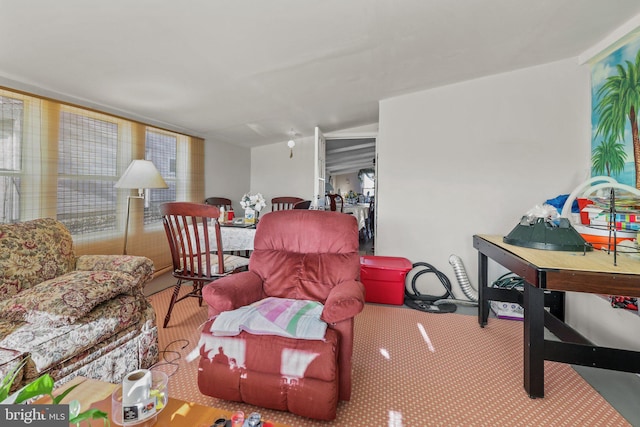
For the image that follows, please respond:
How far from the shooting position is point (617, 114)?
235 centimetres

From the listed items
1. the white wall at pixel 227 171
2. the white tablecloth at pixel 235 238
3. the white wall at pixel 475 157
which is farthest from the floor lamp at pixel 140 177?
the white wall at pixel 475 157

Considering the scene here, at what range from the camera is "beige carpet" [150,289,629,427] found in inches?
59.9

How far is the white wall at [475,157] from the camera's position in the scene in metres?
2.95

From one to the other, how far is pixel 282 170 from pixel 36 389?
5254 mm

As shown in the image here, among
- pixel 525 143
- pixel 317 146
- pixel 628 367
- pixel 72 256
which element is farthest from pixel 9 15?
pixel 525 143

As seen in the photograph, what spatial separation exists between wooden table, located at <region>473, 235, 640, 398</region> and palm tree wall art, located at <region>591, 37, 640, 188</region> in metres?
0.87

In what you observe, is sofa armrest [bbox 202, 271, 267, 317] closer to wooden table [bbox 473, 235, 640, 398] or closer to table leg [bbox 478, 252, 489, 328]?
wooden table [bbox 473, 235, 640, 398]

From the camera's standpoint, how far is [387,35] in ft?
7.34

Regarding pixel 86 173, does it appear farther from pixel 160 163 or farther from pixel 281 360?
pixel 281 360

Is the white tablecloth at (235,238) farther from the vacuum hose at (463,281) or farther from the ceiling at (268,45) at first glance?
the vacuum hose at (463,281)

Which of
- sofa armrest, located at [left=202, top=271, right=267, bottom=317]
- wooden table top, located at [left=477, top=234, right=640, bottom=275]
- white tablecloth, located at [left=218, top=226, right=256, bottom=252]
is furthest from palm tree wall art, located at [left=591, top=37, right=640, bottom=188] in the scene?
white tablecloth, located at [left=218, top=226, right=256, bottom=252]

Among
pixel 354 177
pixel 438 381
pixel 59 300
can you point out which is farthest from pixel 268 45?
pixel 354 177

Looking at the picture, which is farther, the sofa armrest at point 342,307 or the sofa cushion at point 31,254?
the sofa cushion at point 31,254

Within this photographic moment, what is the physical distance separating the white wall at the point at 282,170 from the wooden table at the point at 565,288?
13.5 feet
